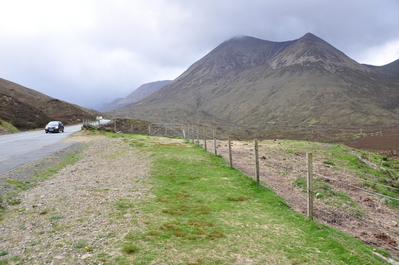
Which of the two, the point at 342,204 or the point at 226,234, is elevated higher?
the point at 226,234

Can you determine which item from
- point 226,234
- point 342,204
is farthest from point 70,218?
point 342,204

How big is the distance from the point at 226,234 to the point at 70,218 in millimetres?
4451

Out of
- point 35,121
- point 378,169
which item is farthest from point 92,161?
point 35,121

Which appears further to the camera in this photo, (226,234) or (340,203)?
(340,203)

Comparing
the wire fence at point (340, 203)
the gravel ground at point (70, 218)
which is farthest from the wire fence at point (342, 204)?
the gravel ground at point (70, 218)

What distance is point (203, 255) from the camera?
5.83m

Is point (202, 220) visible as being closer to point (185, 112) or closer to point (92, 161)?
point (92, 161)

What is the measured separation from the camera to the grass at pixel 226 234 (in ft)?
19.1

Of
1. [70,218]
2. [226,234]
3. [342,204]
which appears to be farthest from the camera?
[342,204]

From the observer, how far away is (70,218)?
308 inches

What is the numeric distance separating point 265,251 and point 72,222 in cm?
515

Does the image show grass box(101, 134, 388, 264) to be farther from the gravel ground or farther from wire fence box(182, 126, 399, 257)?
wire fence box(182, 126, 399, 257)

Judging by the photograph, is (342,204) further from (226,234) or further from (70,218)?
(70,218)

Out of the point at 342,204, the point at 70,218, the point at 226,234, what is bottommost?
the point at 342,204
